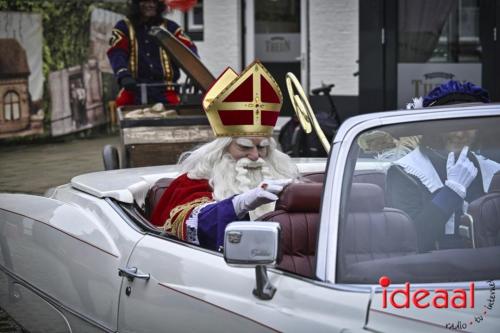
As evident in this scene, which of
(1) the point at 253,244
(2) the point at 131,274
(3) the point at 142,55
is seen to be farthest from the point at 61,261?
(3) the point at 142,55

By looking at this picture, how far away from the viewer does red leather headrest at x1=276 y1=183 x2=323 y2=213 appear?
152 inches

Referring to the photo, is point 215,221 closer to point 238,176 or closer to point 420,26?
point 238,176

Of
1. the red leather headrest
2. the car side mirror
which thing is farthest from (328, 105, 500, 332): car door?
the red leather headrest

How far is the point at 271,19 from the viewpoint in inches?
656

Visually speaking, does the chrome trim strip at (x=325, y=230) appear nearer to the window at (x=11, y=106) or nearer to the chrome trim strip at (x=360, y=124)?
the chrome trim strip at (x=360, y=124)

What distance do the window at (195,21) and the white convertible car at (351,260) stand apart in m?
12.6

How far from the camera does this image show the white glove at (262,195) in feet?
12.7

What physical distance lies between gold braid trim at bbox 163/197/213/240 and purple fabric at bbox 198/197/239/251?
0.60 ft

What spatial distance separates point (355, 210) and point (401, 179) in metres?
0.25

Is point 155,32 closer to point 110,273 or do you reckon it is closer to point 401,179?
point 110,273

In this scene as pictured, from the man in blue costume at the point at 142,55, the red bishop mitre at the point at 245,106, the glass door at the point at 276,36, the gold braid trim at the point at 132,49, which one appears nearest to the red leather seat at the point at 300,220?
the red bishop mitre at the point at 245,106

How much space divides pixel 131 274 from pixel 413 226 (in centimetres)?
130

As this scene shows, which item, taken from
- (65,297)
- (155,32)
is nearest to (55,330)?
(65,297)

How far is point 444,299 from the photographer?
118 inches
